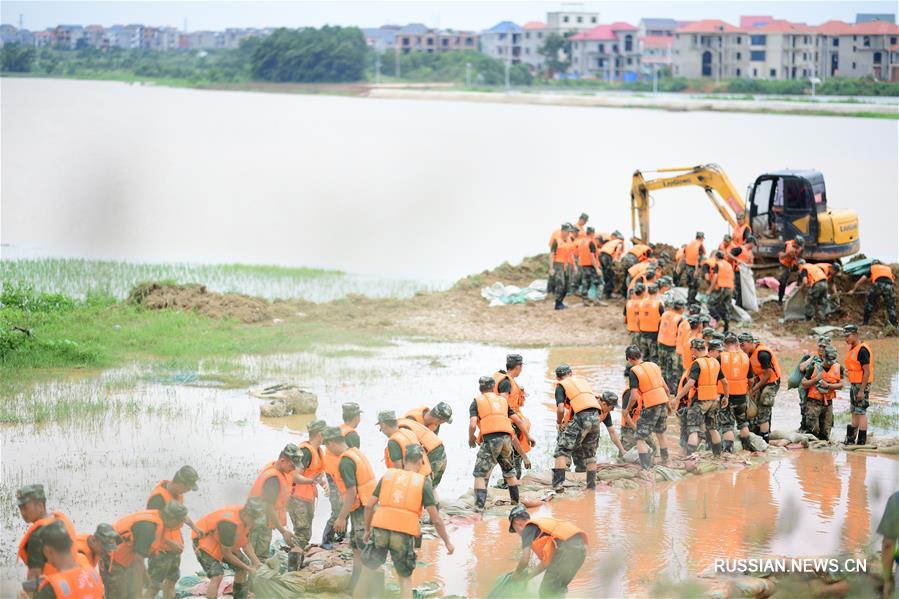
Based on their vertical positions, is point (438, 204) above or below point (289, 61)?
below

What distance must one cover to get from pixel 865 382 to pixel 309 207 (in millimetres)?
40568

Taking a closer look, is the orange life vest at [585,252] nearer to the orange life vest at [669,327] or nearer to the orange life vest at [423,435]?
the orange life vest at [669,327]

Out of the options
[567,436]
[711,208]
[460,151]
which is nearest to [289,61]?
[460,151]

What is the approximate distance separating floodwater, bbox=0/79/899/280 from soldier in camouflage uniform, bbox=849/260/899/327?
560 inches

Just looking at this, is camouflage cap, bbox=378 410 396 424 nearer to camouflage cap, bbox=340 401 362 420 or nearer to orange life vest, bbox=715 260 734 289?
camouflage cap, bbox=340 401 362 420

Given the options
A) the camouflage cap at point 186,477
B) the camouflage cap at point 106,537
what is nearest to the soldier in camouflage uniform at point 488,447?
the camouflage cap at point 186,477

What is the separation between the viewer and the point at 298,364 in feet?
68.6

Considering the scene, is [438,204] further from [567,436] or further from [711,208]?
[567,436]

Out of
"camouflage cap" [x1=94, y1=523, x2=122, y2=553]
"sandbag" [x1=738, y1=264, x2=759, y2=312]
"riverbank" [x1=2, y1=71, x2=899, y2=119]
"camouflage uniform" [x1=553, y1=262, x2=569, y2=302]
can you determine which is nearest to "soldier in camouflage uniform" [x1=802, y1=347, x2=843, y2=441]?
"sandbag" [x1=738, y1=264, x2=759, y2=312]

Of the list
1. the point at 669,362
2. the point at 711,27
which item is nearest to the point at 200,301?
the point at 669,362

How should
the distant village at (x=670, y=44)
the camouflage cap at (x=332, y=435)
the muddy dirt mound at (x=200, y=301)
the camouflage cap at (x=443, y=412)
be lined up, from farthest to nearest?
1. the distant village at (x=670, y=44)
2. the muddy dirt mound at (x=200, y=301)
3. the camouflage cap at (x=443, y=412)
4. the camouflage cap at (x=332, y=435)

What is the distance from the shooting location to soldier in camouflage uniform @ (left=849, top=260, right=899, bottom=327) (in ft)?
74.4

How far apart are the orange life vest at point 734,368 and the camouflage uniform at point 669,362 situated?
2.52 meters

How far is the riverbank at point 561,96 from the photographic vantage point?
86938 millimetres
